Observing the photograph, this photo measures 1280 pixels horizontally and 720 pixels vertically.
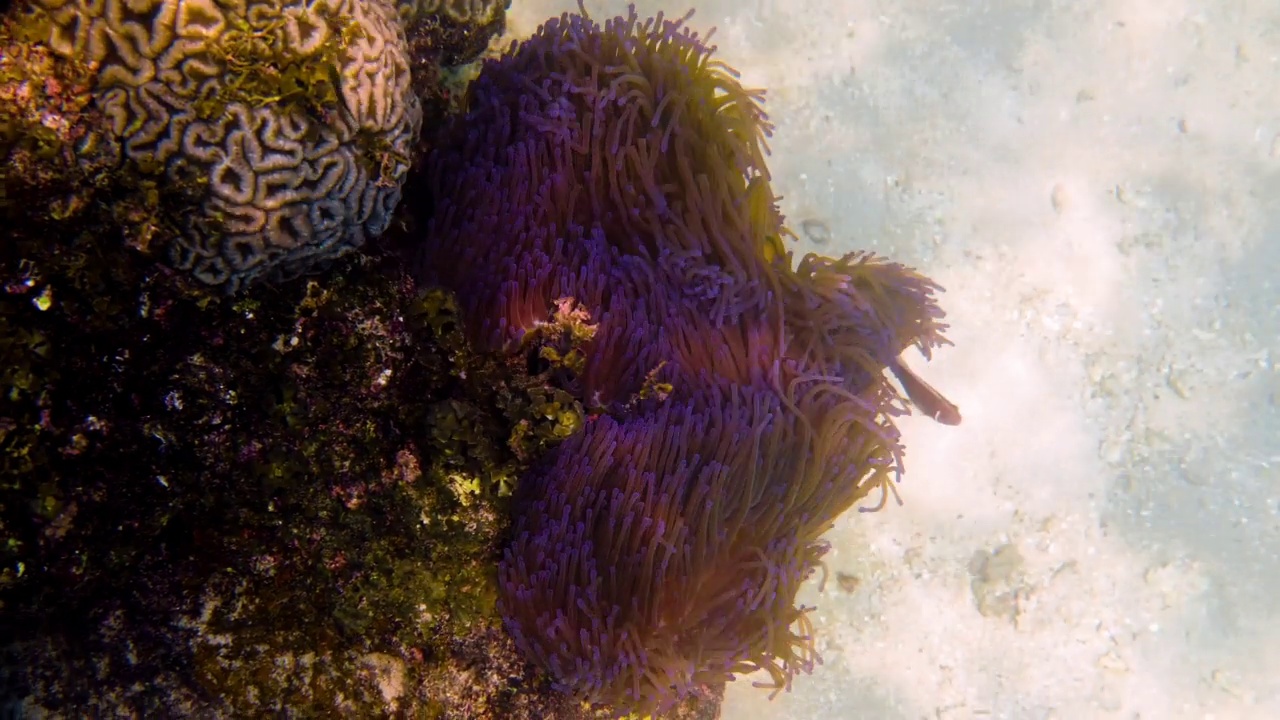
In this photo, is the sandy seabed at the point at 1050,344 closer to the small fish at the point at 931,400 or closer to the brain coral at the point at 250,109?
the small fish at the point at 931,400

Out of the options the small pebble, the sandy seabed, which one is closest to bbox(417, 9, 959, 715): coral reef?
the small pebble

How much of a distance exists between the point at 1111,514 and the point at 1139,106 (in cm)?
389

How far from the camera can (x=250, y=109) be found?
91.1 inches

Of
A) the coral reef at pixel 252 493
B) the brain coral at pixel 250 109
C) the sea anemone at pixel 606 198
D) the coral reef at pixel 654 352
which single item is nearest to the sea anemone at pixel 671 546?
the coral reef at pixel 654 352

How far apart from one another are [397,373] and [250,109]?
0.98 metres

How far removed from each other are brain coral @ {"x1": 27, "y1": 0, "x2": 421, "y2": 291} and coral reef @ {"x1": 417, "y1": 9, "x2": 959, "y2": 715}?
59 centimetres

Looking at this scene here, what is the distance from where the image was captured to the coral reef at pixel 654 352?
9.37ft

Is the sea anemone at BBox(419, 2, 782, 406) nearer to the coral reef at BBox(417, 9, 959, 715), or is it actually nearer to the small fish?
the coral reef at BBox(417, 9, 959, 715)

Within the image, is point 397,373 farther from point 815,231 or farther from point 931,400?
point 815,231

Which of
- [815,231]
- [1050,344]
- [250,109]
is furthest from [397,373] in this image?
[1050,344]

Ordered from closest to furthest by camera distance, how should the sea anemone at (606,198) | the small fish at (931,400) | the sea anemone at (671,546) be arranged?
the sea anemone at (671,546) → the sea anemone at (606,198) → the small fish at (931,400)

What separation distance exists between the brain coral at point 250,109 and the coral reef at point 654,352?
0.59 meters

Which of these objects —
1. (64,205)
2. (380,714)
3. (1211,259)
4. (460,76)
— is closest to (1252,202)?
(1211,259)

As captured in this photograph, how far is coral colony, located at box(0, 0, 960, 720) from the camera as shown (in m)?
2.17
